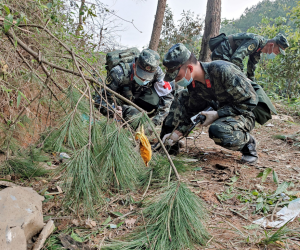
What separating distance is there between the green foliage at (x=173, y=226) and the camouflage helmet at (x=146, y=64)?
1.83 meters

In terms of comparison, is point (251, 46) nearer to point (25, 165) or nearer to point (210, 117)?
point (210, 117)

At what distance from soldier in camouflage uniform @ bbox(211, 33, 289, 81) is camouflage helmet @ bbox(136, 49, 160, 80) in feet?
4.33

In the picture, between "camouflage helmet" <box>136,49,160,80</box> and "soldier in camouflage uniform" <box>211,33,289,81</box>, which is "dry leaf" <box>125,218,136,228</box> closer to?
"camouflage helmet" <box>136,49,160,80</box>

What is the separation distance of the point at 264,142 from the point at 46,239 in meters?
3.16

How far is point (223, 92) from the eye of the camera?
246 cm

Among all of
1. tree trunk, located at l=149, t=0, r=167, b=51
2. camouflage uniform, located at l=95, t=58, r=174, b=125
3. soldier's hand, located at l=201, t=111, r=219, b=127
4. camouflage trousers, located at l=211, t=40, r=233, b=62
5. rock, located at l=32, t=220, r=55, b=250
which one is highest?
tree trunk, located at l=149, t=0, r=167, b=51

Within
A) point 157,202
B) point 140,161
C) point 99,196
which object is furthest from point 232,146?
point 99,196

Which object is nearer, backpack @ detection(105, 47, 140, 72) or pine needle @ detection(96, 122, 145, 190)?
pine needle @ detection(96, 122, 145, 190)

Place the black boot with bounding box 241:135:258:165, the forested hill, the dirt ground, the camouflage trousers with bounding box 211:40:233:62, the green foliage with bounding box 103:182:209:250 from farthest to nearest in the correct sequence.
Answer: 1. the forested hill
2. the camouflage trousers with bounding box 211:40:233:62
3. the black boot with bounding box 241:135:258:165
4. the dirt ground
5. the green foliage with bounding box 103:182:209:250

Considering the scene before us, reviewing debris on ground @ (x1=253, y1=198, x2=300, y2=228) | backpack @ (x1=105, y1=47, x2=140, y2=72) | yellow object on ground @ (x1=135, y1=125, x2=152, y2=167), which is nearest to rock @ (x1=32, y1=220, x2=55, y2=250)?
yellow object on ground @ (x1=135, y1=125, x2=152, y2=167)

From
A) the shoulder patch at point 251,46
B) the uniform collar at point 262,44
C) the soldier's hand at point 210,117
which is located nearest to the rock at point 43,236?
the soldier's hand at point 210,117

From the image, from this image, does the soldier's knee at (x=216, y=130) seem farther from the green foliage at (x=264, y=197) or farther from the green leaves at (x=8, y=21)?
the green leaves at (x=8, y=21)

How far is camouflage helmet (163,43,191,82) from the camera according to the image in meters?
2.32

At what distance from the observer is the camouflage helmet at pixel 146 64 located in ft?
9.52
